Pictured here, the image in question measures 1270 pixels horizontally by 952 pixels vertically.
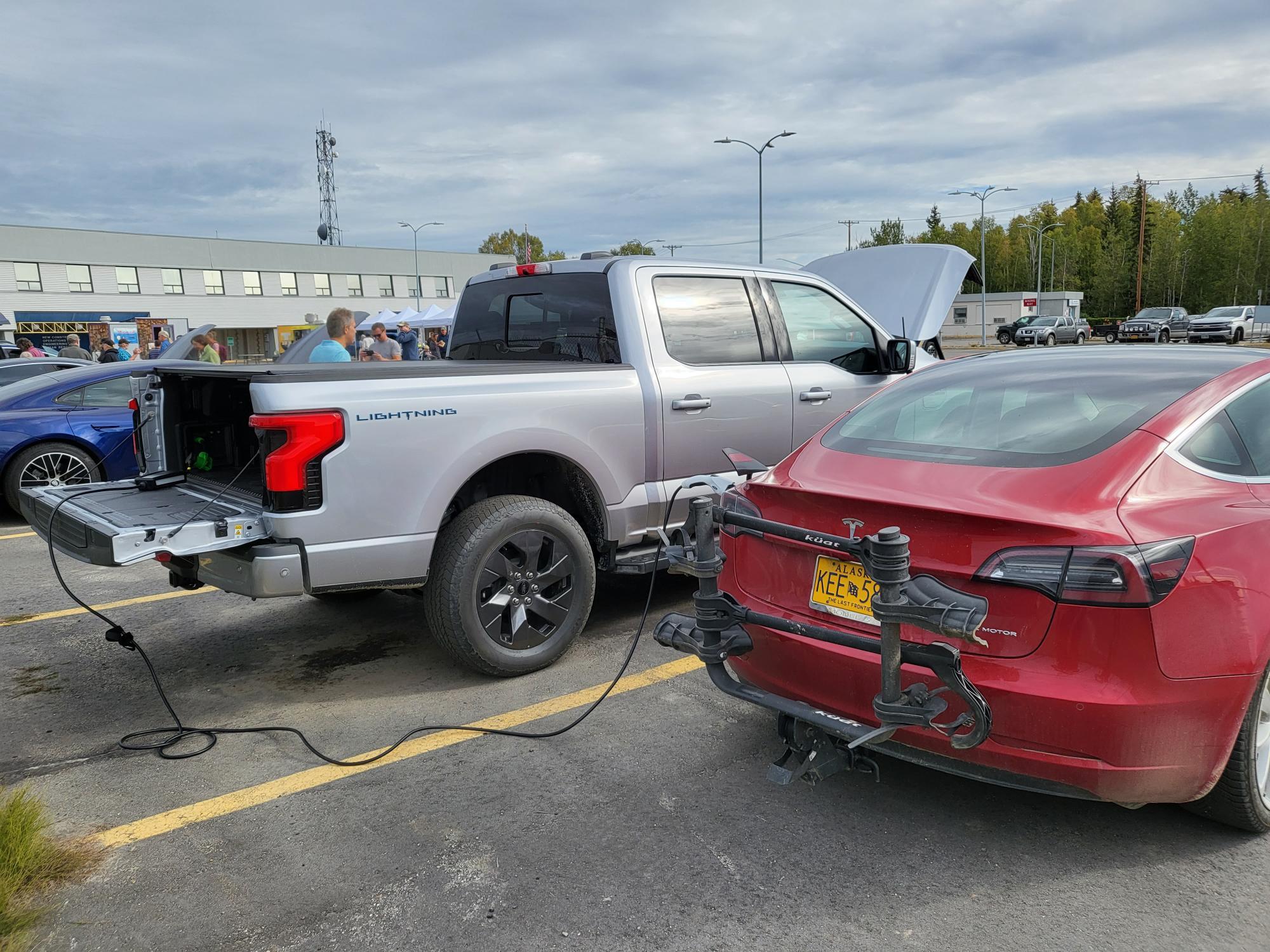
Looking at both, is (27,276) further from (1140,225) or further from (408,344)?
(1140,225)

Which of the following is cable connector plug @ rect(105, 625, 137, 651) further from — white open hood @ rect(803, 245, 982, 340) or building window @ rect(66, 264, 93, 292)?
building window @ rect(66, 264, 93, 292)

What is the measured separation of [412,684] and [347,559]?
2.89 feet

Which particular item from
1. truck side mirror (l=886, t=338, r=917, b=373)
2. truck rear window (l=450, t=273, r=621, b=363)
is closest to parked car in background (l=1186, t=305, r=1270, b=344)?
truck side mirror (l=886, t=338, r=917, b=373)

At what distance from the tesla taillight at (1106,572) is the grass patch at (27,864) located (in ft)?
9.41

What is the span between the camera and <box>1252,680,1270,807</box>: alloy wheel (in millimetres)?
2764

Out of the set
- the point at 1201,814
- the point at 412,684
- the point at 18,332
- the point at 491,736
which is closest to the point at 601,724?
the point at 491,736

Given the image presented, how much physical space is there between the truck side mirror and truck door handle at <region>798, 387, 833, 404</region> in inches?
26.3

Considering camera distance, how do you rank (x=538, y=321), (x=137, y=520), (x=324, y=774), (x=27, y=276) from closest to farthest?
(x=324, y=774) < (x=137, y=520) < (x=538, y=321) < (x=27, y=276)

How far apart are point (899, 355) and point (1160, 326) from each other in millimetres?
51755

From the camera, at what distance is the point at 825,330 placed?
19.5 ft

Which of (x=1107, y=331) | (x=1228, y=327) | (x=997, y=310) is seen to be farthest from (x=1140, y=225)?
(x=1228, y=327)

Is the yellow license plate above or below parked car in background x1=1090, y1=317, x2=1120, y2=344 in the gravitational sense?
above

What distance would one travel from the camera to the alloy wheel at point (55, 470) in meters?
8.87

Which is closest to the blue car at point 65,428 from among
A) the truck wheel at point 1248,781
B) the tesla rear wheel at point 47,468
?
the tesla rear wheel at point 47,468
